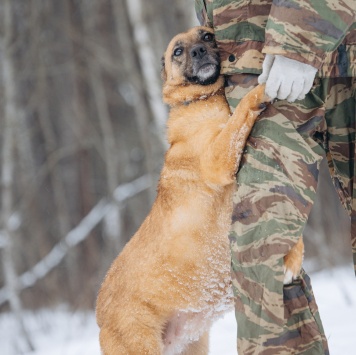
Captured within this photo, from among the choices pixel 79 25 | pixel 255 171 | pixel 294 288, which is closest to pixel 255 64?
pixel 255 171

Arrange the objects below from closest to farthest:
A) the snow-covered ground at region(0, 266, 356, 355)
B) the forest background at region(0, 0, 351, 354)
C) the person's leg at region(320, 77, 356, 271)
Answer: the person's leg at region(320, 77, 356, 271) → the snow-covered ground at region(0, 266, 356, 355) → the forest background at region(0, 0, 351, 354)

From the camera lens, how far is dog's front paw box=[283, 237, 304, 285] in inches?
92.4

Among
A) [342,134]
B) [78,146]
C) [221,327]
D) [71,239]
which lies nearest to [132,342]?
[342,134]

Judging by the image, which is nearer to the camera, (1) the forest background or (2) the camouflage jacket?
(2) the camouflage jacket

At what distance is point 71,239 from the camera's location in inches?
416

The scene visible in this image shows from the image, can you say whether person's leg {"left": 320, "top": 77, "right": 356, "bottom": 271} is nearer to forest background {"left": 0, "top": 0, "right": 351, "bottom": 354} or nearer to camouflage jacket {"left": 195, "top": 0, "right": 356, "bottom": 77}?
camouflage jacket {"left": 195, "top": 0, "right": 356, "bottom": 77}

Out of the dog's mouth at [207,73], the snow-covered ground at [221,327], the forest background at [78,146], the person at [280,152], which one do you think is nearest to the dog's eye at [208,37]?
the dog's mouth at [207,73]

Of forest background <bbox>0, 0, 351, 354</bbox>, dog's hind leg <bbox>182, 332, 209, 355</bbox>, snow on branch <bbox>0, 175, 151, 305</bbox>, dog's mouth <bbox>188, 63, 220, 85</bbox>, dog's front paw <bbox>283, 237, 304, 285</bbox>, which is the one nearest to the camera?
dog's front paw <bbox>283, 237, 304, 285</bbox>

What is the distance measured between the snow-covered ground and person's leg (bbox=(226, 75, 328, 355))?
101 centimetres

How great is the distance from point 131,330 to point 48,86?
436 inches

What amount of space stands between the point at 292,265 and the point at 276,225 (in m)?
0.22

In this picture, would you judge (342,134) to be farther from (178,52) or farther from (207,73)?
(178,52)

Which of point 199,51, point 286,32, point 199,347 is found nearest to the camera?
point 286,32

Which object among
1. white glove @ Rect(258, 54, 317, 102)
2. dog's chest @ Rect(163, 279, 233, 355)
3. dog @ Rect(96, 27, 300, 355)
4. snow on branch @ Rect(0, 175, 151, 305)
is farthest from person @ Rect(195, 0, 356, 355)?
snow on branch @ Rect(0, 175, 151, 305)
